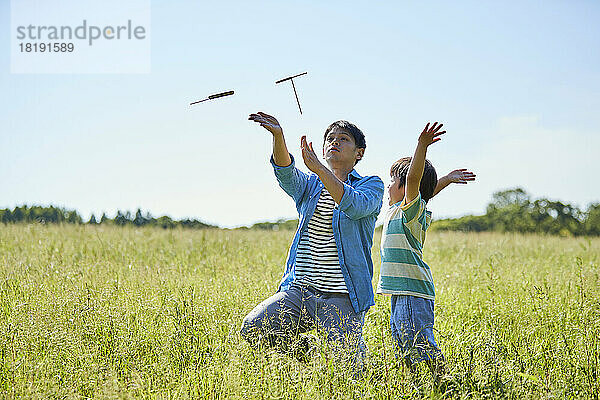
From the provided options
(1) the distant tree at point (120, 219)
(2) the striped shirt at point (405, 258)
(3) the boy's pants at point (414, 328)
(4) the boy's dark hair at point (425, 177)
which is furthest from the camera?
(1) the distant tree at point (120, 219)

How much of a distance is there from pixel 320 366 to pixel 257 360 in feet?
1.43

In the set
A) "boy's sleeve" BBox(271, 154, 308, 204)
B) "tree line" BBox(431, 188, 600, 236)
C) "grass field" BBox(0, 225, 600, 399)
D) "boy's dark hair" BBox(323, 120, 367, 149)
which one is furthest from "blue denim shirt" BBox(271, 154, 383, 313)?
"tree line" BBox(431, 188, 600, 236)

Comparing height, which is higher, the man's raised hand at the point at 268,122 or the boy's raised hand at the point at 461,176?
the man's raised hand at the point at 268,122

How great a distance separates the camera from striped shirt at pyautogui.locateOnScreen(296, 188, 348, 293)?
13.2ft

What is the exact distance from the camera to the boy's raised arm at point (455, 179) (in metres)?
4.22

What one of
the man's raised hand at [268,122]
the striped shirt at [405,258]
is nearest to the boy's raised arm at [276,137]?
the man's raised hand at [268,122]

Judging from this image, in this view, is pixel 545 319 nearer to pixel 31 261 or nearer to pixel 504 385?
pixel 504 385

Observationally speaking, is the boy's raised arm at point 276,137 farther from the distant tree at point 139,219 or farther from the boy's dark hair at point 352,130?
the distant tree at point 139,219

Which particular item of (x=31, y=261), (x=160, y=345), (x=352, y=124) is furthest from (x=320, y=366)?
(x=31, y=261)

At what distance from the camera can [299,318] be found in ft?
12.8

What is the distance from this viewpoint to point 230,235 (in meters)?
10.4

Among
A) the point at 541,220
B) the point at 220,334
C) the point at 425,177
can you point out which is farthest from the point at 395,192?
the point at 541,220

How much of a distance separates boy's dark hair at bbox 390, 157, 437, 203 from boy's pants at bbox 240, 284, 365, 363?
0.90 m

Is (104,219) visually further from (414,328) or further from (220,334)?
(414,328)
